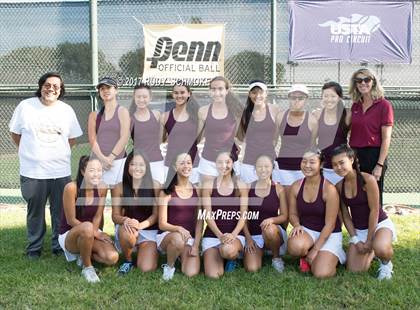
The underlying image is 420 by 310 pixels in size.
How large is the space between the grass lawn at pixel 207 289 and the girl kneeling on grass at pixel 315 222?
14 cm

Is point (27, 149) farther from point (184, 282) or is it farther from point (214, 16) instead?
point (214, 16)

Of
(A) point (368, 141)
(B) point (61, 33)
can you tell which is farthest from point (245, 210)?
(B) point (61, 33)

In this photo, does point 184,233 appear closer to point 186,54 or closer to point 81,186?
point 81,186

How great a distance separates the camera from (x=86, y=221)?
466 cm

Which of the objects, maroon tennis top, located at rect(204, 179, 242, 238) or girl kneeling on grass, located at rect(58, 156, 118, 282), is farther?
maroon tennis top, located at rect(204, 179, 242, 238)

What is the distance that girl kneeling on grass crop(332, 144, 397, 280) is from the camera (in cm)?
437

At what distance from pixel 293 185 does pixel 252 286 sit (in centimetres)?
103

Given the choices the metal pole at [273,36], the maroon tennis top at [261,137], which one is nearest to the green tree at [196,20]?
the metal pole at [273,36]

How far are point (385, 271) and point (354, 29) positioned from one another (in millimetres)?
3638

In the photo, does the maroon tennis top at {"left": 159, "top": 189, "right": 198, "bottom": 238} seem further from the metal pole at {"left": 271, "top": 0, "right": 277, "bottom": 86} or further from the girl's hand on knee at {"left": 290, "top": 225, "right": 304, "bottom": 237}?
the metal pole at {"left": 271, "top": 0, "right": 277, "bottom": 86}

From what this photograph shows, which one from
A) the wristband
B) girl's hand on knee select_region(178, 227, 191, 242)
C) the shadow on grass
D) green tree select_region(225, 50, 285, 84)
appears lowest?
the shadow on grass

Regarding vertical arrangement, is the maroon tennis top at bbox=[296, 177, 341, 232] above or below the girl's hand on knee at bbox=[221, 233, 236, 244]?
above

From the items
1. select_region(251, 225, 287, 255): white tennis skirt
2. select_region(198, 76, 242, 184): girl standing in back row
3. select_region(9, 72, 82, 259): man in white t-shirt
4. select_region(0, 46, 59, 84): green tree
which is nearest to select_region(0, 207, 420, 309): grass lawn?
select_region(251, 225, 287, 255): white tennis skirt

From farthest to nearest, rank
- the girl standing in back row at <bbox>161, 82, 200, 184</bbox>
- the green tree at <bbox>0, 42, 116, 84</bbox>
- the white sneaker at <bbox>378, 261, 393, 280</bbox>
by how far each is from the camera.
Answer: the green tree at <bbox>0, 42, 116, 84</bbox>
the girl standing in back row at <bbox>161, 82, 200, 184</bbox>
the white sneaker at <bbox>378, 261, 393, 280</bbox>
